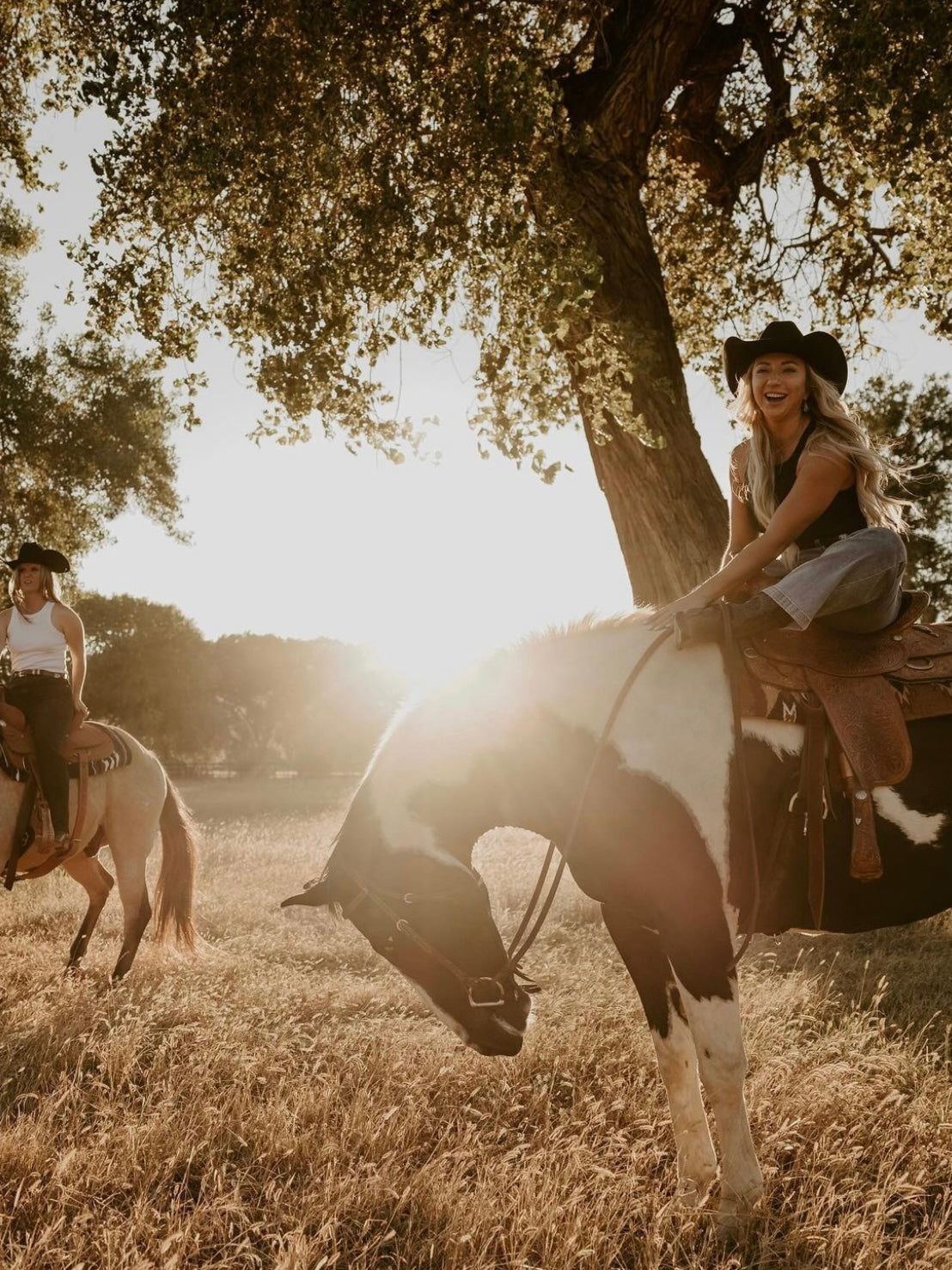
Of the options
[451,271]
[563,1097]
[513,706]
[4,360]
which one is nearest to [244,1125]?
[563,1097]

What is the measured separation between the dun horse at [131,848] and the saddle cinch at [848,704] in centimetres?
539

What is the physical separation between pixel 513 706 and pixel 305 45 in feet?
21.7

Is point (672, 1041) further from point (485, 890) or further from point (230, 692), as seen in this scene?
point (230, 692)

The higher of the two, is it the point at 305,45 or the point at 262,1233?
the point at 305,45

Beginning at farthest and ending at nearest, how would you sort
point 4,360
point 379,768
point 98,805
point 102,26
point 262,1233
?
point 4,360 → point 102,26 → point 98,805 → point 379,768 → point 262,1233

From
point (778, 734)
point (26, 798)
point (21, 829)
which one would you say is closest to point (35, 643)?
point (26, 798)

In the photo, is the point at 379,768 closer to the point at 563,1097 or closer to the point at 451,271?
the point at 563,1097

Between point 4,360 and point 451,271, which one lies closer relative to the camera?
point 451,271

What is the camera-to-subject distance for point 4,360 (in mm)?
18766

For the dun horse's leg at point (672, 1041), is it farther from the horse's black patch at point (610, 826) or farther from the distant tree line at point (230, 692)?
the distant tree line at point (230, 692)

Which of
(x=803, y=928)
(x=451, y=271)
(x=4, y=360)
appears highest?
(x=4, y=360)

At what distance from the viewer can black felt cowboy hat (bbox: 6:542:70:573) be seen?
22.4 ft

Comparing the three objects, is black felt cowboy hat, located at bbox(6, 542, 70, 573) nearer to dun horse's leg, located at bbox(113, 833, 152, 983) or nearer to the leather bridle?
dun horse's leg, located at bbox(113, 833, 152, 983)

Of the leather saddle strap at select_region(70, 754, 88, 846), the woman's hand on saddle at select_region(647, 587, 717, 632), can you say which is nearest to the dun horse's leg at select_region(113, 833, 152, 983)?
the leather saddle strap at select_region(70, 754, 88, 846)
